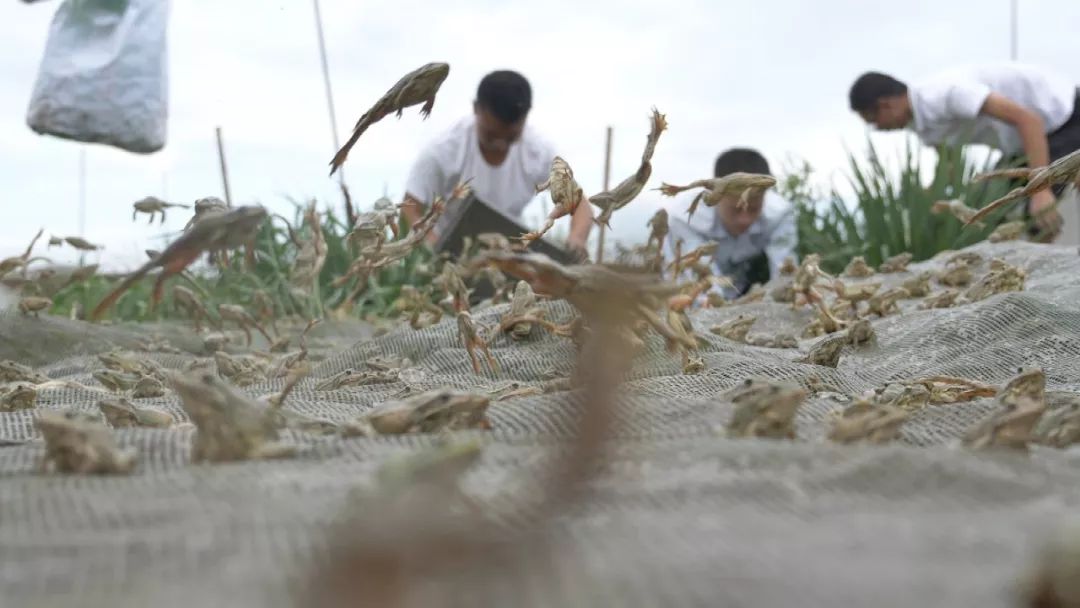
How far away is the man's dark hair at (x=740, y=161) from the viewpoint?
16.5 ft

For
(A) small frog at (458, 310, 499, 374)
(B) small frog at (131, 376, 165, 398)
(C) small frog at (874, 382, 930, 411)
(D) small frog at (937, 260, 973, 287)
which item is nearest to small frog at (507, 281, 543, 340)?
(A) small frog at (458, 310, 499, 374)

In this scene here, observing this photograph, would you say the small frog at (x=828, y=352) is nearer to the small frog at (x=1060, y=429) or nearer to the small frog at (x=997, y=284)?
the small frog at (x=997, y=284)

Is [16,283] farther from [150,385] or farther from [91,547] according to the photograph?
[91,547]

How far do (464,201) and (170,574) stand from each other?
342cm

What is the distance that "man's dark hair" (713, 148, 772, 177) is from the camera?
5.02 metres

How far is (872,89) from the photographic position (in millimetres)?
4766

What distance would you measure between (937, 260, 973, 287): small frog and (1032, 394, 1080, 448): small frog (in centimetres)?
189

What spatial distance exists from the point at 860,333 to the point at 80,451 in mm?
1638

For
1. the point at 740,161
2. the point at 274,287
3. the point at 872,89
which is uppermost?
the point at 872,89

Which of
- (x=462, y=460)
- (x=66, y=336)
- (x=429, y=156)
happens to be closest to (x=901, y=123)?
(x=429, y=156)

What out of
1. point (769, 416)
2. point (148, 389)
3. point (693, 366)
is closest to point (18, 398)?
point (148, 389)

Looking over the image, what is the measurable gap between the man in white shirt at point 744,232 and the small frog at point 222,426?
164 inches

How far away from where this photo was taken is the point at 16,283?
2535 millimetres

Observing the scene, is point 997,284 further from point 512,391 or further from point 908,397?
point 512,391
